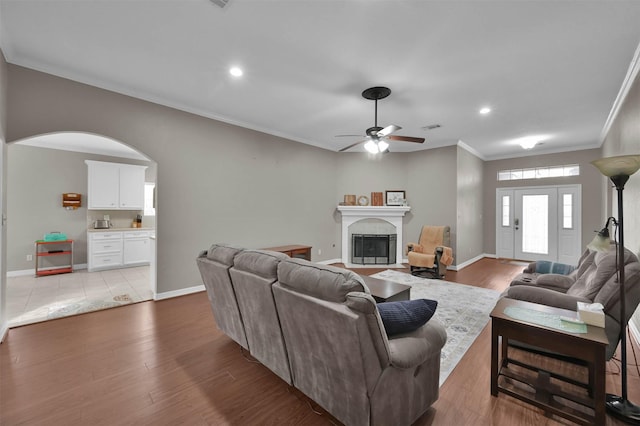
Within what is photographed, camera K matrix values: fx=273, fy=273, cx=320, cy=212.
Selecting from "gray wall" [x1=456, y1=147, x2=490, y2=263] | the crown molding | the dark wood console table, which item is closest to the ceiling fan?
the crown molding

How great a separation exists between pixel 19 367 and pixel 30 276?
13.9ft

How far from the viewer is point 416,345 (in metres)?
1.50

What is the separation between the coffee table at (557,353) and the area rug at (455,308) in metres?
0.42

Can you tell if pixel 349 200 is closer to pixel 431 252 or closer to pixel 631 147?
pixel 431 252

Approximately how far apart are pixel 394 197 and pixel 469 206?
1852 mm

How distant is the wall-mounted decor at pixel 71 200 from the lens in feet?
18.8

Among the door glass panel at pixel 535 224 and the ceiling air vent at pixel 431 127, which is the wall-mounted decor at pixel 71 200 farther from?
the door glass panel at pixel 535 224

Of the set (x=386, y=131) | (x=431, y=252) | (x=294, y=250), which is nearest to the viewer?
(x=386, y=131)

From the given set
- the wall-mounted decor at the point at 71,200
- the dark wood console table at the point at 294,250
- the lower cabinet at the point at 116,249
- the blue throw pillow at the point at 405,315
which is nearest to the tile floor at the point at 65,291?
the lower cabinet at the point at 116,249

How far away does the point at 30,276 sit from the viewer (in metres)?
5.18

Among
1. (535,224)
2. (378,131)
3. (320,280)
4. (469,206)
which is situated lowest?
(320,280)

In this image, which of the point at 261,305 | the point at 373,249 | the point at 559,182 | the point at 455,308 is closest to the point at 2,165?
the point at 261,305

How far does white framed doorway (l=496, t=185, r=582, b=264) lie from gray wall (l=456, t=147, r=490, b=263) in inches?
20.6

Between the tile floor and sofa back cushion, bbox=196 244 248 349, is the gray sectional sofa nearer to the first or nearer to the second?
sofa back cushion, bbox=196 244 248 349
